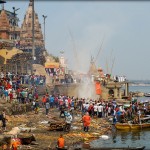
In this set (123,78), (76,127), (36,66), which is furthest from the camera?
(36,66)

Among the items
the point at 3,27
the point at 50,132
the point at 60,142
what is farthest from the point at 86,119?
the point at 3,27

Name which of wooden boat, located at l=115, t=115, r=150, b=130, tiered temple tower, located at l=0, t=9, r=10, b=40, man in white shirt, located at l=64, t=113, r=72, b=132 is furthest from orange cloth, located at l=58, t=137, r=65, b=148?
tiered temple tower, located at l=0, t=9, r=10, b=40

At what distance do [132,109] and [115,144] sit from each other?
12.0 meters

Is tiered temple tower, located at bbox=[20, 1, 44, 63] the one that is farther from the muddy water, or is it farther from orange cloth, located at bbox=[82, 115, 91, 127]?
orange cloth, located at bbox=[82, 115, 91, 127]

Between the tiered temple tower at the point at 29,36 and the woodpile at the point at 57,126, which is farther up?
the tiered temple tower at the point at 29,36

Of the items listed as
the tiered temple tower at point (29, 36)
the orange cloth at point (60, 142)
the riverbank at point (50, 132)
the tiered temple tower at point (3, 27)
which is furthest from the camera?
the tiered temple tower at point (29, 36)

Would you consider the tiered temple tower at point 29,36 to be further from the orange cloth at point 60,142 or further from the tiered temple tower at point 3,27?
the orange cloth at point 60,142

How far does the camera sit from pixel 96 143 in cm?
2519

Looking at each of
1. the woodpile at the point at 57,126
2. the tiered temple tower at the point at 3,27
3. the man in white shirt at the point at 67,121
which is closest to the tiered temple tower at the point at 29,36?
the tiered temple tower at the point at 3,27

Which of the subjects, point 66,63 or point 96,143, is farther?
point 66,63

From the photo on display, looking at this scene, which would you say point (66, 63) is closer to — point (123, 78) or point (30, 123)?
point (123, 78)

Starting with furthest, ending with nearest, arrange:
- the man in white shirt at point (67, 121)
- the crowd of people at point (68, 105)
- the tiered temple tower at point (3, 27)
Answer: the tiered temple tower at point (3, 27), the crowd of people at point (68, 105), the man in white shirt at point (67, 121)

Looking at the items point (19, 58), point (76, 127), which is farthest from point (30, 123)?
point (19, 58)

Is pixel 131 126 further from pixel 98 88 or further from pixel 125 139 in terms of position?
pixel 98 88
